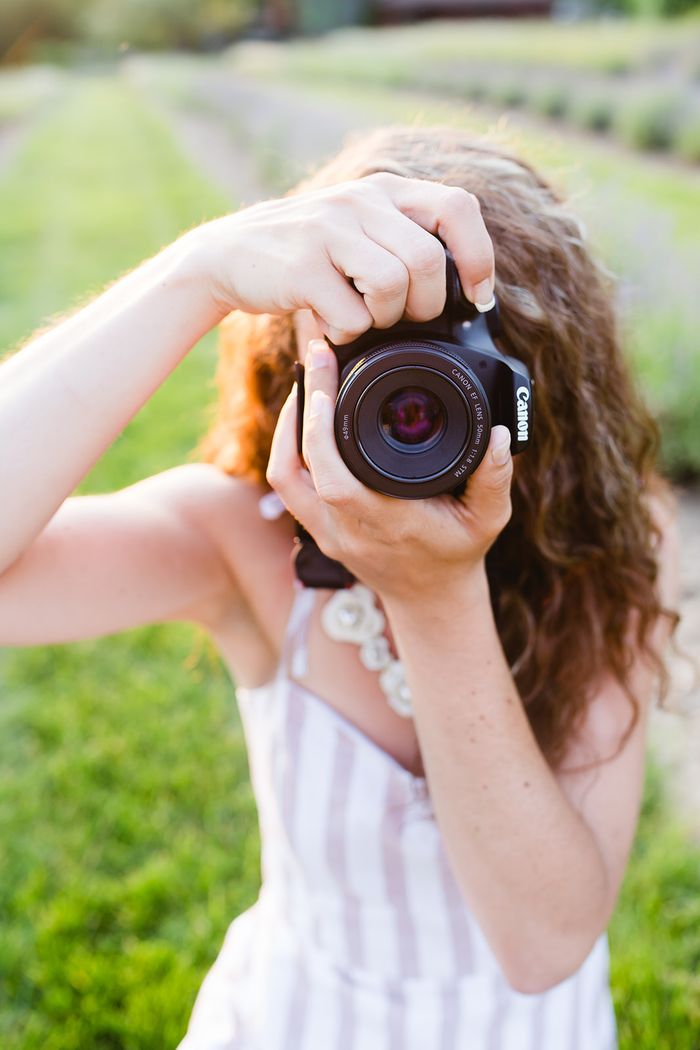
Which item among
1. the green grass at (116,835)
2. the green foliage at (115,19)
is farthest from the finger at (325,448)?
the green foliage at (115,19)

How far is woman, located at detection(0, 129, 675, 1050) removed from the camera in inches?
39.1

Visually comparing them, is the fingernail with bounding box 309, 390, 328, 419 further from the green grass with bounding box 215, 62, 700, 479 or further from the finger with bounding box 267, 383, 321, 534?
the green grass with bounding box 215, 62, 700, 479

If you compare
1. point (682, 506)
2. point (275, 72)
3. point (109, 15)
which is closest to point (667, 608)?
point (682, 506)

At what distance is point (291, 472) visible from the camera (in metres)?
1.06

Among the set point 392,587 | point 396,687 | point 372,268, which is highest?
point 372,268

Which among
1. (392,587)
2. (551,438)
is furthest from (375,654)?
(551,438)

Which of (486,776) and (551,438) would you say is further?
(551,438)

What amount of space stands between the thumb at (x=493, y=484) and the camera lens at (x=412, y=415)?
72 mm

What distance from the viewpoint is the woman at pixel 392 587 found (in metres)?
0.99

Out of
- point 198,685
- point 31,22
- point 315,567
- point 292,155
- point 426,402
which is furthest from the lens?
point 31,22

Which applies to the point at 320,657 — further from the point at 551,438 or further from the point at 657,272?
the point at 657,272

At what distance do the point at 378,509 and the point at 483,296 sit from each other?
0.26 meters

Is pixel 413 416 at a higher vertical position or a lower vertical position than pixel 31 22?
higher

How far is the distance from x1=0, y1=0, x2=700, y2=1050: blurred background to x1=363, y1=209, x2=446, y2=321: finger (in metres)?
0.31
